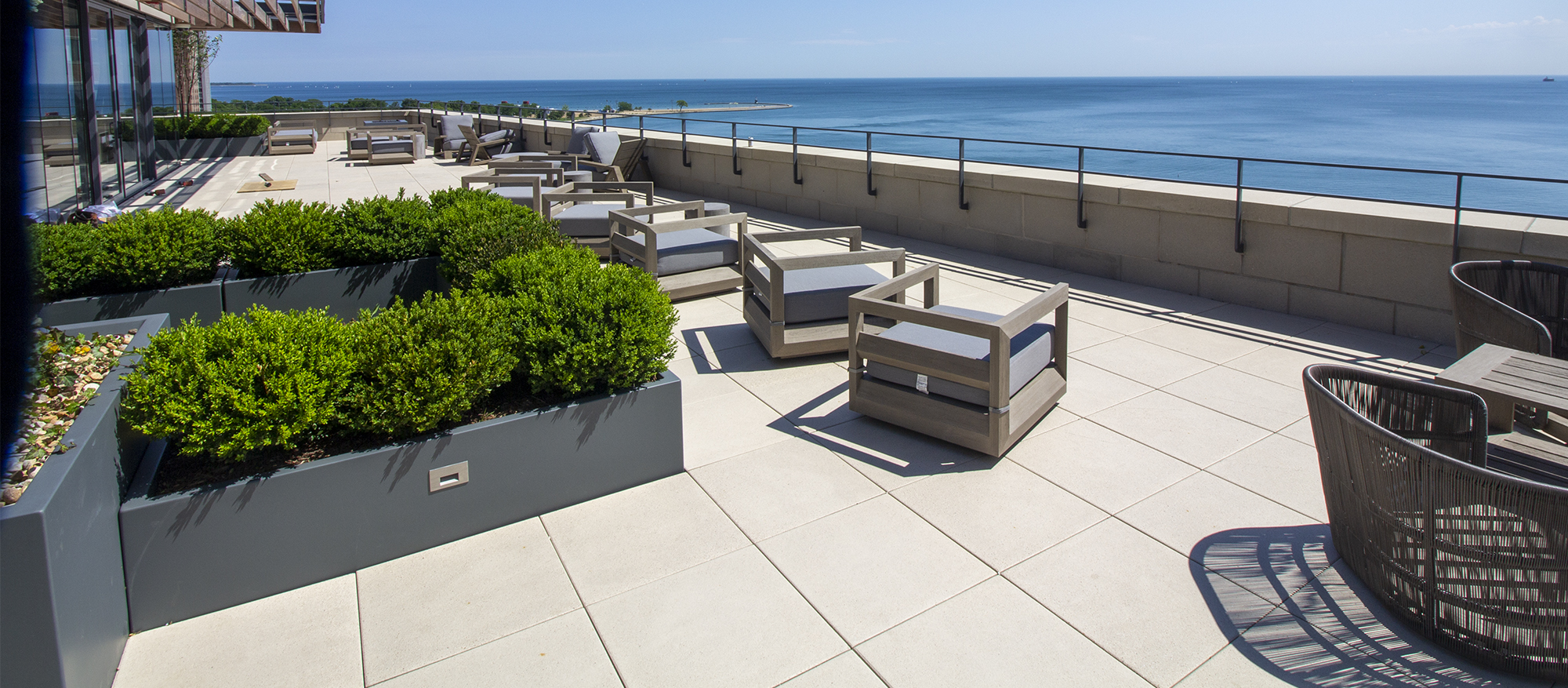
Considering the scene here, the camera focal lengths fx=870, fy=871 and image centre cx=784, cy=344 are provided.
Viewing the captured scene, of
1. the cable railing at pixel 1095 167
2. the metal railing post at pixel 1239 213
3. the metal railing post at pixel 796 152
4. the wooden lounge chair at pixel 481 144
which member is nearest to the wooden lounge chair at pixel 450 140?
the wooden lounge chair at pixel 481 144

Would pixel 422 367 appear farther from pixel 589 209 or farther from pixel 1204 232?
pixel 1204 232

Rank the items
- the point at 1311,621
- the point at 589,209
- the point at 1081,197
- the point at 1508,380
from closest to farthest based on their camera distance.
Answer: the point at 1311,621
the point at 1508,380
the point at 1081,197
the point at 589,209

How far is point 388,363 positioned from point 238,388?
1.48ft

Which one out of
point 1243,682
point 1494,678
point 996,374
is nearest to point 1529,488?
point 1494,678

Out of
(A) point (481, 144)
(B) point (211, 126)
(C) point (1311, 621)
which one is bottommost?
(C) point (1311, 621)

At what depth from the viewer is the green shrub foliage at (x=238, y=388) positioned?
268 cm

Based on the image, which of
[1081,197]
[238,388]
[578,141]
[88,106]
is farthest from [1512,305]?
[88,106]

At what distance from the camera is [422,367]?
9.98 feet

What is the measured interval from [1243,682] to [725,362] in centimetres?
343

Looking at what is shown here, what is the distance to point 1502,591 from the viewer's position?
7.57ft

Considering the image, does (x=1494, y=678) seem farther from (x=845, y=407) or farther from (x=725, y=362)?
(x=725, y=362)

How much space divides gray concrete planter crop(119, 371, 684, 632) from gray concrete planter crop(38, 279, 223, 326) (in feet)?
7.81

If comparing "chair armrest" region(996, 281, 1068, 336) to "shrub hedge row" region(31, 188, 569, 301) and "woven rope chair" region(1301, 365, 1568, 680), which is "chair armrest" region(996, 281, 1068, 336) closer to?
"woven rope chair" region(1301, 365, 1568, 680)

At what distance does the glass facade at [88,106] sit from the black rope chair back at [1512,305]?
11.2m
